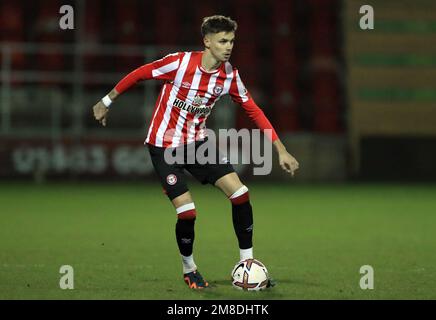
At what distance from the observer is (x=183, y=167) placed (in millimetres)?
6590

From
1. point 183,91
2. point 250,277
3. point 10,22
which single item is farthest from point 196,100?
point 10,22

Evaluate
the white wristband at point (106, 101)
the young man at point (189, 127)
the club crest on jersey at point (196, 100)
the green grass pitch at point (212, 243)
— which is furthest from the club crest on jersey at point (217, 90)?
the green grass pitch at point (212, 243)

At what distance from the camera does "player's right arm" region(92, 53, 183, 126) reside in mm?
6501

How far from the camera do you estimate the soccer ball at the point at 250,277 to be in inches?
247

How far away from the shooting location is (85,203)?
13234mm

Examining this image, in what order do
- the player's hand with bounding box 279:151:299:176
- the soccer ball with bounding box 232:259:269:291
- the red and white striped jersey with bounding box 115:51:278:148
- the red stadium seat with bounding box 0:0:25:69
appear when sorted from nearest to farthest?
1. the soccer ball with bounding box 232:259:269:291
2. the player's hand with bounding box 279:151:299:176
3. the red and white striped jersey with bounding box 115:51:278:148
4. the red stadium seat with bounding box 0:0:25:69

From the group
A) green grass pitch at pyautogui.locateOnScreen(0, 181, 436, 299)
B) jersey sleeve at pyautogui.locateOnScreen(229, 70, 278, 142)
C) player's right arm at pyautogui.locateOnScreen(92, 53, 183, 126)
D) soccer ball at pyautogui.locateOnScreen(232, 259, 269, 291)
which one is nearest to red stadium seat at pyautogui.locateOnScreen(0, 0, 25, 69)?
green grass pitch at pyautogui.locateOnScreen(0, 181, 436, 299)

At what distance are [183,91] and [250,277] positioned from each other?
1.47 metres

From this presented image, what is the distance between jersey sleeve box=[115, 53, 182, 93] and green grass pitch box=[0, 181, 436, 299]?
1488 millimetres

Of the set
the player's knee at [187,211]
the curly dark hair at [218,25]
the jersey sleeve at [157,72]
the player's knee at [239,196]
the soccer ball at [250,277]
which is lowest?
the soccer ball at [250,277]

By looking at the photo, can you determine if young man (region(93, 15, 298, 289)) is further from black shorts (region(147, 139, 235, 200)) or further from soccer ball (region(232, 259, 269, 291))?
soccer ball (region(232, 259, 269, 291))

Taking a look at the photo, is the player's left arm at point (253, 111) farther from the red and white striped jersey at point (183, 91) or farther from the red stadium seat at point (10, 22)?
the red stadium seat at point (10, 22)

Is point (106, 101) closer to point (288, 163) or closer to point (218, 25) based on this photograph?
point (218, 25)

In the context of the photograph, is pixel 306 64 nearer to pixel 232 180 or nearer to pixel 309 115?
pixel 309 115
